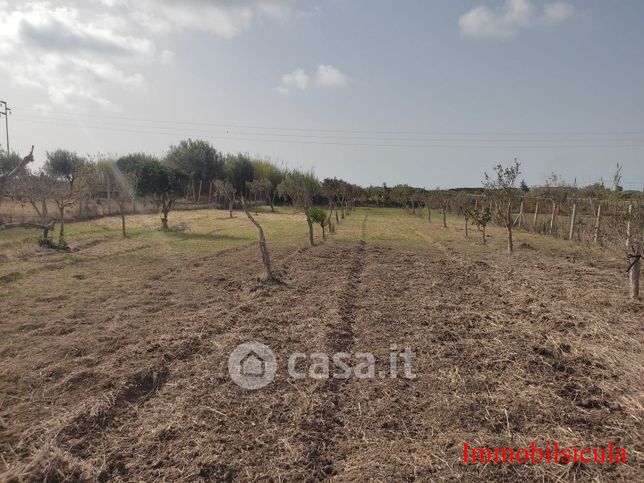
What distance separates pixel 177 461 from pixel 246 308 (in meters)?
4.67

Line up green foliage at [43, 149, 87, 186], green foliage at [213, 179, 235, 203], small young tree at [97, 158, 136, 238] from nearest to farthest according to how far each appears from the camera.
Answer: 1. green foliage at [213, 179, 235, 203]
2. small young tree at [97, 158, 136, 238]
3. green foliage at [43, 149, 87, 186]

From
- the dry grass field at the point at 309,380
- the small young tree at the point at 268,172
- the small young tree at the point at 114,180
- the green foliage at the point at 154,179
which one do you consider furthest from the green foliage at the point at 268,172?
the dry grass field at the point at 309,380

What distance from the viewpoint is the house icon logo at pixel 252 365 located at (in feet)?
16.7

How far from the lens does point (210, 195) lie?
4700cm

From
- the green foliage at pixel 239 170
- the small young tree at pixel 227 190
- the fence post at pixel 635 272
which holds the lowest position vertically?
the fence post at pixel 635 272

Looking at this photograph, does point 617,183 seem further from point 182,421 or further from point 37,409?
point 37,409

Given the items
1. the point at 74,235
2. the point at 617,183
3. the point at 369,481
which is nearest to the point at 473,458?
the point at 369,481

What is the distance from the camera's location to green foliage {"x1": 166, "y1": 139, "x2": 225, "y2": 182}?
49.8 metres

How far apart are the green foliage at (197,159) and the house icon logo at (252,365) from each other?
46.1 meters

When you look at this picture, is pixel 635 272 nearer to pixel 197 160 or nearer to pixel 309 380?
pixel 309 380

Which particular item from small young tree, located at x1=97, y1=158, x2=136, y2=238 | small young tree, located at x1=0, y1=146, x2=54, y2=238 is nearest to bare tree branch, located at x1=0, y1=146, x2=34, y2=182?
small young tree, located at x1=0, y1=146, x2=54, y2=238

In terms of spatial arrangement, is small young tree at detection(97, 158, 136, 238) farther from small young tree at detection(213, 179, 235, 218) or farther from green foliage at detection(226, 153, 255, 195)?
green foliage at detection(226, 153, 255, 195)

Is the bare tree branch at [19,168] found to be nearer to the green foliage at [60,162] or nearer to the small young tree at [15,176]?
the small young tree at [15,176]

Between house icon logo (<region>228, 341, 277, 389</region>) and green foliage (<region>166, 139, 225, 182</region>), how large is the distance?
46.1m
